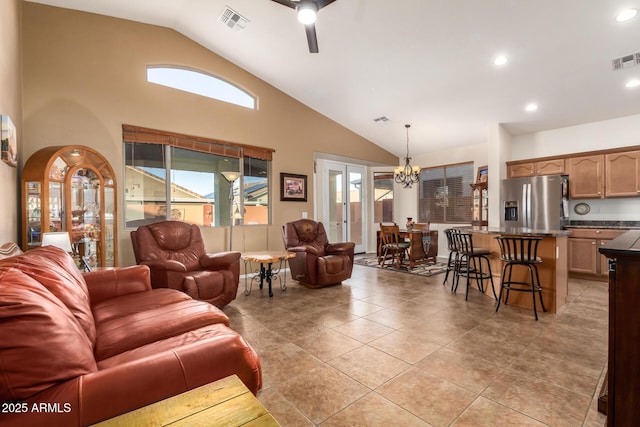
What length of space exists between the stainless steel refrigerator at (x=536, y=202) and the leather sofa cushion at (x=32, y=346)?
6.30 metres

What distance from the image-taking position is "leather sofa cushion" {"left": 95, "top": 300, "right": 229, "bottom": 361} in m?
1.55

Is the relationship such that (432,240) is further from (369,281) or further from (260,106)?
(260,106)

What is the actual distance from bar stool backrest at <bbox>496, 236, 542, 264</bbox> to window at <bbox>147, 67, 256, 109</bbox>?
461 centimetres

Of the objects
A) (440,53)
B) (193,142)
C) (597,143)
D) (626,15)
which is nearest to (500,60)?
(440,53)

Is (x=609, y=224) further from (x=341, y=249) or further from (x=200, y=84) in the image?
(x=200, y=84)

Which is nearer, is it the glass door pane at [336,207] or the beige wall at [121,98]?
the beige wall at [121,98]

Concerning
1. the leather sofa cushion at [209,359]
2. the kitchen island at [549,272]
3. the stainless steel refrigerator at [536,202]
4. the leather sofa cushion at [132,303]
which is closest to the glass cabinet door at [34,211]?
the leather sofa cushion at [132,303]

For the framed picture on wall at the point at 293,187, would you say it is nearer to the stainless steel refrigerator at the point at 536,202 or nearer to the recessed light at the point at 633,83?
the stainless steel refrigerator at the point at 536,202

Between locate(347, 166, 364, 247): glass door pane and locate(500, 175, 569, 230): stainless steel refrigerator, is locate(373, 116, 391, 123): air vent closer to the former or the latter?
locate(347, 166, 364, 247): glass door pane

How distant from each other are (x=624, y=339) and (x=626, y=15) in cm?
377

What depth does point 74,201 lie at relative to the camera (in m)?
3.51

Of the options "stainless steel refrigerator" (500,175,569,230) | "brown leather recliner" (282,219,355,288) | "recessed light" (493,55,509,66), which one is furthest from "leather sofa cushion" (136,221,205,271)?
"stainless steel refrigerator" (500,175,569,230)

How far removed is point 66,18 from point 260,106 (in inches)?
111

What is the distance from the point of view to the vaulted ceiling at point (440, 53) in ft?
11.3
